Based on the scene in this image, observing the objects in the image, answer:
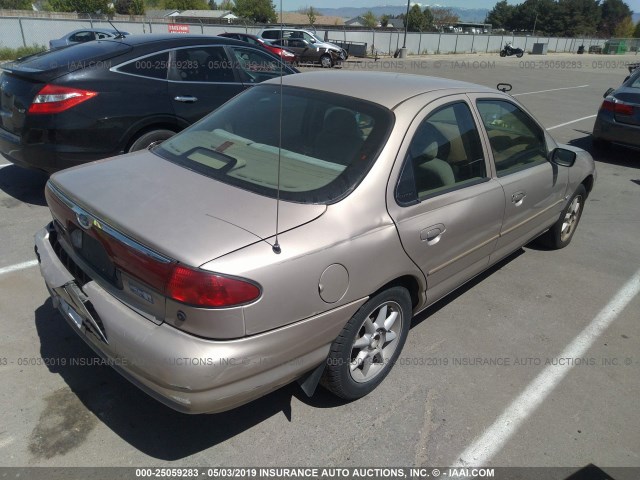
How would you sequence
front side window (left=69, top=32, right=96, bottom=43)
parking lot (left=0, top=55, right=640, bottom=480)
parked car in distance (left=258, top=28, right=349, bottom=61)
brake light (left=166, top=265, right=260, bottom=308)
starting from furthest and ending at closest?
parked car in distance (left=258, top=28, right=349, bottom=61) < front side window (left=69, top=32, right=96, bottom=43) < parking lot (left=0, top=55, right=640, bottom=480) < brake light (left=166, top=265, right=260, bottom=308)

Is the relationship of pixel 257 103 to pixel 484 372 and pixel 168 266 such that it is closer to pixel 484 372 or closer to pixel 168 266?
pixel 168 266

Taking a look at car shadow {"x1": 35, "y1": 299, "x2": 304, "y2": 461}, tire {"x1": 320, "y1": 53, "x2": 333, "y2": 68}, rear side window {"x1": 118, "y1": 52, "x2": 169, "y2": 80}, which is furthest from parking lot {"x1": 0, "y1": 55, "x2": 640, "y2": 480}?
tire {"x1": 320, "y1": 53, "x2": 333, "y2": 68}

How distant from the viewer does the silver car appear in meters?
2.10

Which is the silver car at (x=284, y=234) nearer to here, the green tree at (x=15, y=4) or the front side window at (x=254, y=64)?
the front side window at (x=254, y=64)

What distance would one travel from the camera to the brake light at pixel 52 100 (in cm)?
473

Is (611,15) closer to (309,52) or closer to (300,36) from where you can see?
(300,36)

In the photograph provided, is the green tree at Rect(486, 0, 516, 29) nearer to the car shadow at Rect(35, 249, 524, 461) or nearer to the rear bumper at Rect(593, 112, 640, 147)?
the rear bumper at Rect(593, 112, 640, 147)

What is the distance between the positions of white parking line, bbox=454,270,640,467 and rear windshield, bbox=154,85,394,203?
4.82ft

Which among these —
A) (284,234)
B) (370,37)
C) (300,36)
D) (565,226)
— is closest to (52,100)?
(284,234)

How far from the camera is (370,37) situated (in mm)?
41188

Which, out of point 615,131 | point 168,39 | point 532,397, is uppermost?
point 168,39

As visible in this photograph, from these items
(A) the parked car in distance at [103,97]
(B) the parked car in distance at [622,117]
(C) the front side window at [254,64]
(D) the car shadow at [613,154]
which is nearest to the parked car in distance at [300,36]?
(D) the car shadow at [613,154]

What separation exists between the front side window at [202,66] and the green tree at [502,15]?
368ft

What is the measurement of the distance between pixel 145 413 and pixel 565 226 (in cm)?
416
